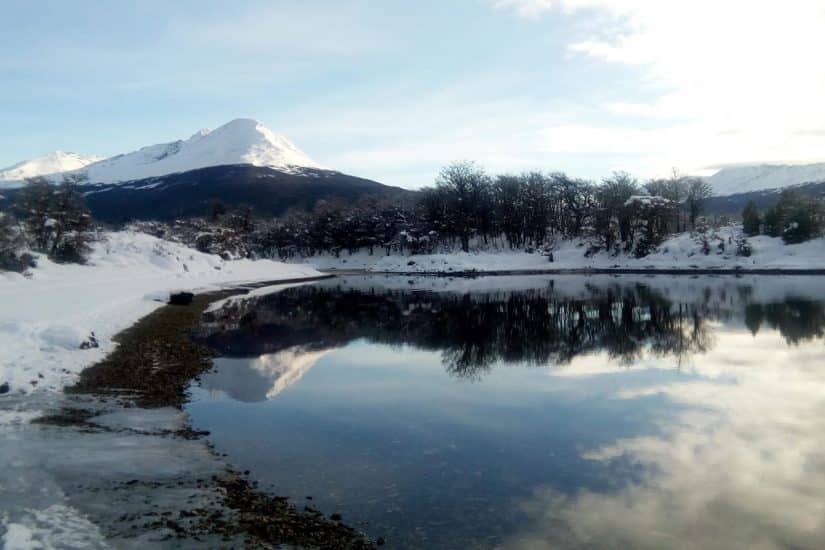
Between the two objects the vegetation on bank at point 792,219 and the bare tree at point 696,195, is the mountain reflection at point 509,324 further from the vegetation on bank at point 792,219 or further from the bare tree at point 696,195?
the bare tree at point 696,195

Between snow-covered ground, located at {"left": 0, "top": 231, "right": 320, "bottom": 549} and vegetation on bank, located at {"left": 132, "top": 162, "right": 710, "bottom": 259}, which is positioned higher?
vegetation on bank, located at {"left": 132, "top": 162, "right": 710, "bottom": 259}

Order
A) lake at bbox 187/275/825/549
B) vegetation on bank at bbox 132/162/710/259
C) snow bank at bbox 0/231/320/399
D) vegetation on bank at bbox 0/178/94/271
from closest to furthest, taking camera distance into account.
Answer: lake at bbox 187/275/825/549 → snow bank at bbox 0/231/320/399 → vegetation on bank at bbox 0/178/94/271 → vegetation on bank at bbox 132/162/710/259

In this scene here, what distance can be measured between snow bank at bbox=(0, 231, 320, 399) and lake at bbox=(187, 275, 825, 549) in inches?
134

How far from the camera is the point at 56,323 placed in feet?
61.8

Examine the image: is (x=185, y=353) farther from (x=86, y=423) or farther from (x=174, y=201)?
(x=174, y=201)

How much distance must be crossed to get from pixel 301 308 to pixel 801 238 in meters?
45.0

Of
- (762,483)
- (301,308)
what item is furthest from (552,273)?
(762,483)

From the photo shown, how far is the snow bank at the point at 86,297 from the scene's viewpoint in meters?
15.1

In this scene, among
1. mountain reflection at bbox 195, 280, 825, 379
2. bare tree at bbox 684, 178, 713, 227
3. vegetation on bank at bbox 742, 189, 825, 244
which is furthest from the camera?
bare tree at bbox 684, 178, 713, 227

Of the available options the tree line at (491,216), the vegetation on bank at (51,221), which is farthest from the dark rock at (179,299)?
the tree line at (491,216)

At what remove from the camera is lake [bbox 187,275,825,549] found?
7.77 m

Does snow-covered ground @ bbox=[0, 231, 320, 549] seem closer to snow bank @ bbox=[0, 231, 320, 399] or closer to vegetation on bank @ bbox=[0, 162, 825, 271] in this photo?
snow bank @ bbox=[0, 231, 320, 399]

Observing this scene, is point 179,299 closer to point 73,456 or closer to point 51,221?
point 51,221

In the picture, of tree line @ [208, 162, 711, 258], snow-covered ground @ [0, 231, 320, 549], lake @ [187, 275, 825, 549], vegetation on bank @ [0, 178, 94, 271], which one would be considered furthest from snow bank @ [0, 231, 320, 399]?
tree line @ [208, 162, 711, 258]
